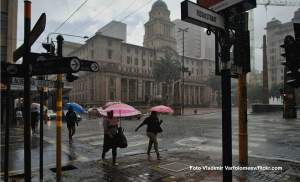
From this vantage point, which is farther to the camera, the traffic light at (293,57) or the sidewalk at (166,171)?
the sidewalk at (166,171)


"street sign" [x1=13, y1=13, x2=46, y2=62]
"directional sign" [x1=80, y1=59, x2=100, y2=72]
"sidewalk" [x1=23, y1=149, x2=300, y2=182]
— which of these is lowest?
"sidewalk" [x1=23, y1=149, x2=300, y2=182]

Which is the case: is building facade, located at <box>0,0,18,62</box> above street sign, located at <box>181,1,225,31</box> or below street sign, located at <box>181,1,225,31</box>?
above

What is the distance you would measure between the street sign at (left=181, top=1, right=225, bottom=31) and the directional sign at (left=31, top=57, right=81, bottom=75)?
1853 mm

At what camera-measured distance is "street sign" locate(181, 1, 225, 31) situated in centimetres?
317

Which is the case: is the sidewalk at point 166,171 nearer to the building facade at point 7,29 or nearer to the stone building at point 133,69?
the building facade at point 7,29

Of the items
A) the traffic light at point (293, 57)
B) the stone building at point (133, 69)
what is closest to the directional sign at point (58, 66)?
the traffic light at point (293, 57)

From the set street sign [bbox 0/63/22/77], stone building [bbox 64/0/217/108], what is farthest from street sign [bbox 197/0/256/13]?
stone building [bbox 64/0/217/108]

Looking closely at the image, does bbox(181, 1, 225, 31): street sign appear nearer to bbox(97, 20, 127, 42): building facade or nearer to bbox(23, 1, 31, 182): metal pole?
bbox(23, 1, 31, 182): metal pole

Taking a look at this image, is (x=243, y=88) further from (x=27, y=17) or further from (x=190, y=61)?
(x=190, y=61)

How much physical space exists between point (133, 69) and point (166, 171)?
74.9 meters

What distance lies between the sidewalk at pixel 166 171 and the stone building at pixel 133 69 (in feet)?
151

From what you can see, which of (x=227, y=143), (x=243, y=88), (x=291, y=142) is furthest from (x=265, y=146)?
(x=227, y=143)

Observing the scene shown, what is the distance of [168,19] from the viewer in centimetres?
9206

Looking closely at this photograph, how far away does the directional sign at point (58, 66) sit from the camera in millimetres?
3678
